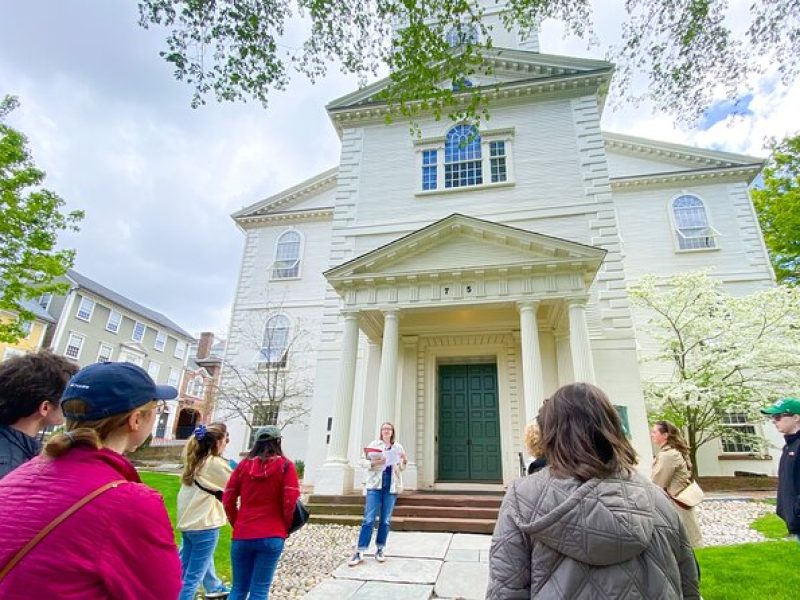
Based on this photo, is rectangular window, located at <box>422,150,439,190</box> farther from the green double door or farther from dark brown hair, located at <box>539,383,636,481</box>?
dark brown hair, located at <box>539,383,636,481</box>

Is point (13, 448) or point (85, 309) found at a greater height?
point (85, 309)

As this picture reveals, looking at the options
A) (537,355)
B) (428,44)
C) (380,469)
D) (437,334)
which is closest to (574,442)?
(380,469)

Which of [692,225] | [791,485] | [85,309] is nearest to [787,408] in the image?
[791,485]

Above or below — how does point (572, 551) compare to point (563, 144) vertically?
below

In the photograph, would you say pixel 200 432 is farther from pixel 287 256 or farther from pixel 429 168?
pixel 287 256

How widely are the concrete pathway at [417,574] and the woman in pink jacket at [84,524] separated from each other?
430cm

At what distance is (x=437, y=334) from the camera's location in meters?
11.9

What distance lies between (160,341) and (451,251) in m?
34.4

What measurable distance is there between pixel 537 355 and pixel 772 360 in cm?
865

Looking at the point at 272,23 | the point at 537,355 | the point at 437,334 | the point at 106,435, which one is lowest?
the point at 106,435

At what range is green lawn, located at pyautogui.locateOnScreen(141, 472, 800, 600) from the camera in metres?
4.66

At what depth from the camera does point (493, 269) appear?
998 centimetres

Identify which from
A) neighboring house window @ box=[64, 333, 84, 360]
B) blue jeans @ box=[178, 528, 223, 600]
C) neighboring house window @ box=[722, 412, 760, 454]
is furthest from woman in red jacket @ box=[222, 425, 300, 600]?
neighboring house window @ box=[64, 333, 84, 360]

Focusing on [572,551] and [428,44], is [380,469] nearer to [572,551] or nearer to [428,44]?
[572,551]
